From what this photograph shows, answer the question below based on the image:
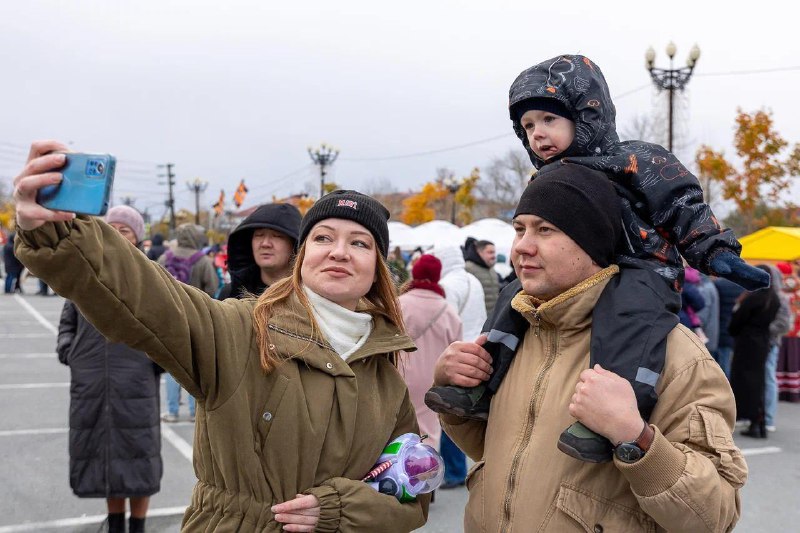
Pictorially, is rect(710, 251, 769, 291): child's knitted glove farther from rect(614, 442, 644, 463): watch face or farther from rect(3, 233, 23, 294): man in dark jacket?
rect(3, 233, 23, 294): man in dark jacket

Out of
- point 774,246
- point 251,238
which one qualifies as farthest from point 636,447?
point 774,246

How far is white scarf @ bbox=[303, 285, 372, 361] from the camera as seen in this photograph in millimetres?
2227

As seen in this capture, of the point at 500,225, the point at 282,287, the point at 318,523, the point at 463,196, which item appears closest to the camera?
the point at 318,523

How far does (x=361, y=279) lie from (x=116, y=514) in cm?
335

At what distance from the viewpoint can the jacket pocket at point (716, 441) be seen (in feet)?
5.90

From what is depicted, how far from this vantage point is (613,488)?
6.23ft

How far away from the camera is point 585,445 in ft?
5.82

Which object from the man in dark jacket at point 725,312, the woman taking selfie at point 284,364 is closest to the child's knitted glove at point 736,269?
the woman taking selfie at point 284,364

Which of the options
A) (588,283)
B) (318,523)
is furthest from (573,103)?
(318,523)

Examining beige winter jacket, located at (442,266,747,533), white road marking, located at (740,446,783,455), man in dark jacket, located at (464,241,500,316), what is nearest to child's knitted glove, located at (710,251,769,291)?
beige winter jacket, located at (442,266,747,533)

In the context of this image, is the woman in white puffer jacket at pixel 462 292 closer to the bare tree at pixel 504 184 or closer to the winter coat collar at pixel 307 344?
the winter coat collar at pixel 307 344

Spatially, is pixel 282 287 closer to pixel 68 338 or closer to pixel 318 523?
pixel 318 523

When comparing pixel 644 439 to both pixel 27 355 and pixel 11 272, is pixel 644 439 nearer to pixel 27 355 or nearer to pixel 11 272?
pixel 27 355

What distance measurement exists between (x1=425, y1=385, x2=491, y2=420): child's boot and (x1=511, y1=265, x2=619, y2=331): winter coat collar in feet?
1.11
